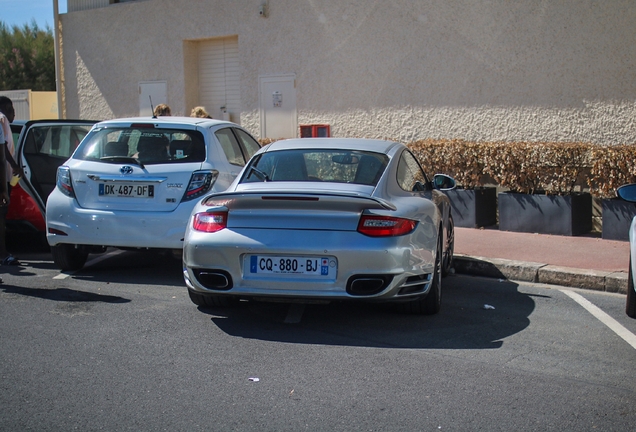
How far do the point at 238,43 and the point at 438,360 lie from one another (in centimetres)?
1160

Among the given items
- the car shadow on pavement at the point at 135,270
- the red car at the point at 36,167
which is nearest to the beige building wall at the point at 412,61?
the car shadow on pavement at the point at 135,270

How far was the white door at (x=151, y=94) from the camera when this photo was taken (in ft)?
55.2

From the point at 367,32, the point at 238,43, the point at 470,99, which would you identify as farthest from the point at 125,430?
the point at 238,43

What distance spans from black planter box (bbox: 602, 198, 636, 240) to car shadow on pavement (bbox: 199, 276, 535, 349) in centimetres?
321

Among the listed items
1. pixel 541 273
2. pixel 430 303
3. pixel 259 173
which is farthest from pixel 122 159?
pixel 541 273

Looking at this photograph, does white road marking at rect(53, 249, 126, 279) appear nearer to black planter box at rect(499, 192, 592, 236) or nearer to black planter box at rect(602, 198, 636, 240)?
black planter box at rect(499, 192, 592, 236)

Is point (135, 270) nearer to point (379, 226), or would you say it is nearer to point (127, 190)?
point (127, 190)

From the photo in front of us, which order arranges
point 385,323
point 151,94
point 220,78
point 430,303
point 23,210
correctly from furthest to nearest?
point 151,94
point 220,78
point 23,210
point 430,303
point 385,323

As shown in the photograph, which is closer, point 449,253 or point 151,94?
point 449,253

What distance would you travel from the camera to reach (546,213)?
10.4 m

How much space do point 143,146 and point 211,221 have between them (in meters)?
2.24

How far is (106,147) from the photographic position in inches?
309

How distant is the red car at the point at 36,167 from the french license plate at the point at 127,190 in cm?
157

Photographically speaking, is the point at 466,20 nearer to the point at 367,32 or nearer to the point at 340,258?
the point at 367,32
